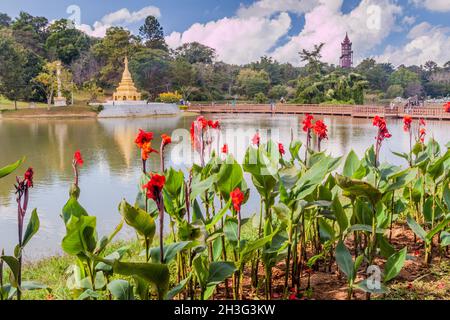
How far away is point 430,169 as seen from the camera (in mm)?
2131

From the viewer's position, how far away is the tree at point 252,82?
25737mm

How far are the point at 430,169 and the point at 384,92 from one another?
24.2 metres

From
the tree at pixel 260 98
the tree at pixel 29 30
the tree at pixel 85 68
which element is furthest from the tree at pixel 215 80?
the tree at pixel 29 30

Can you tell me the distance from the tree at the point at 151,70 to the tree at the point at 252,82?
409 centimetres

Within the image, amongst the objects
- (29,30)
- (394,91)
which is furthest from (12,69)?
(394,91)

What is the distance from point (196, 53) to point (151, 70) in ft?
9.94

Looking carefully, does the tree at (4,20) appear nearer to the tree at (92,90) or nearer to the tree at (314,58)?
the tree at (92,90)

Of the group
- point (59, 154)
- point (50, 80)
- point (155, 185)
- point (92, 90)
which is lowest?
point (59, 154)

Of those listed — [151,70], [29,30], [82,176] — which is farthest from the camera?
[151,70]

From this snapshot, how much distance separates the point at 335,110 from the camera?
68.7 ft

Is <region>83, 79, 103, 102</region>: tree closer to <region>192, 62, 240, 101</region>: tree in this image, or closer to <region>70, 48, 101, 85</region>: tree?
<region>70, 48, 101, 85</region>: tree

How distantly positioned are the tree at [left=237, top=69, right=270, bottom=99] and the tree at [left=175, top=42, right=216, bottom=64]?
1.99 m

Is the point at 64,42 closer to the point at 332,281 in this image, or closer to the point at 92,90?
the point at 92,90

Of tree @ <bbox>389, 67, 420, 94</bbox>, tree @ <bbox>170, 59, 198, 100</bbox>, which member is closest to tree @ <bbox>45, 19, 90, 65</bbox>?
tree @ <bbox>170, 59, 198, 100</bbox>
